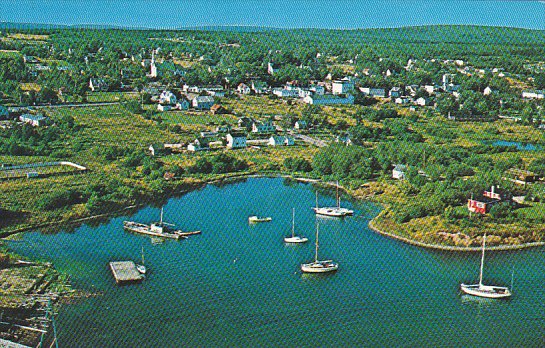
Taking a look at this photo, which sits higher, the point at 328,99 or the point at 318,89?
Result: the point at 318,89

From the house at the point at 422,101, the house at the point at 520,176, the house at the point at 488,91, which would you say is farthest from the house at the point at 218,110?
the house at the point at 488,91

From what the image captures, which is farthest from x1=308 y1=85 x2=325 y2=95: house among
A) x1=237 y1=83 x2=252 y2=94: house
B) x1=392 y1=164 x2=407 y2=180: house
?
x1=392 y1=164 x2=407 y2=180: house

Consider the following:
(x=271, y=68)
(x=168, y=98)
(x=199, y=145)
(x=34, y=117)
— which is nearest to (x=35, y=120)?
(x=34, y=117)

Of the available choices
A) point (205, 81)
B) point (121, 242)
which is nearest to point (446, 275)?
point (121, 242)

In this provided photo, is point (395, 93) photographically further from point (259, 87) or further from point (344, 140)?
point (344, 140)

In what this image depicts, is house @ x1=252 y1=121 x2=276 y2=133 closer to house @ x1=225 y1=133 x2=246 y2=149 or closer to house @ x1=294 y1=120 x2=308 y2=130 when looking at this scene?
house @ x1=294 y1=120 x2=308 y2=130

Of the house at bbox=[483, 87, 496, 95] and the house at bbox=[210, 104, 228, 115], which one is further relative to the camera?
the house at bbox=[483, 87, 496, 95]
